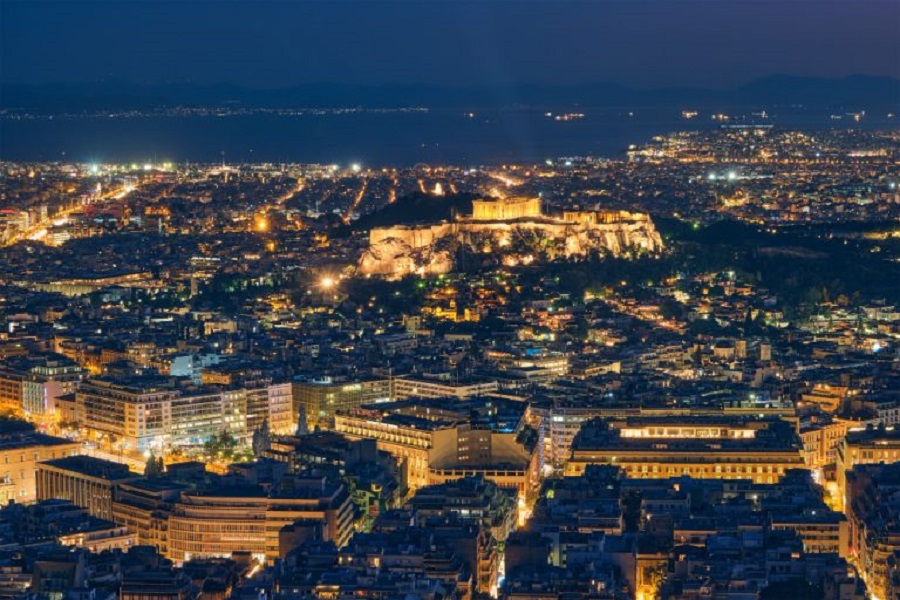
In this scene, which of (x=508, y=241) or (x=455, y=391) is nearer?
(x=455, y=391)

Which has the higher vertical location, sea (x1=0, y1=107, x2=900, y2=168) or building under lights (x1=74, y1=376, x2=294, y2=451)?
sea (x1=0, y1=107, x2=900, y2=168)

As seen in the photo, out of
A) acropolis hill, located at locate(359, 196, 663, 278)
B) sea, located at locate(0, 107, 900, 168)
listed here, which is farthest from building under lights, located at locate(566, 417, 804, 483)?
sea, located at locate(0, 107, 900, 168)

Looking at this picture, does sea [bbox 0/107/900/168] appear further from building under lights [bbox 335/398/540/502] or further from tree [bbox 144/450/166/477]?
tree [bbox 144/450/166/477]

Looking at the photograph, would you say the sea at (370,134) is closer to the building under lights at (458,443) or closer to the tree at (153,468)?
the building under lights at (458,443)

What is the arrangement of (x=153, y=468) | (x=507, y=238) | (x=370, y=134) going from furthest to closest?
(x=370, y=134) → (x=507, y=238) → (x=153, y=468)

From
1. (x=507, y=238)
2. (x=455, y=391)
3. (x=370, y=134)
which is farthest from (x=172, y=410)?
(x=370, y=134)

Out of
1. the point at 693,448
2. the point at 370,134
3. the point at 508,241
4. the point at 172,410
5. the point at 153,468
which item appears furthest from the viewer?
the point at 370,134

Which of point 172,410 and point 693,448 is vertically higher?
point 172,410

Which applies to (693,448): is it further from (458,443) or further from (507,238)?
(507,238)

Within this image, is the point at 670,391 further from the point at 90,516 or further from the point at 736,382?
the point at 90,516
